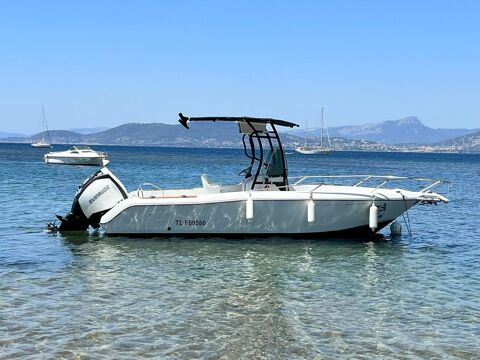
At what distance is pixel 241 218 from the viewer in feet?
54.5

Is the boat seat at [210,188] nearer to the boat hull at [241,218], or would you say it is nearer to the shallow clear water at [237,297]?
the boat hull at [241,218]

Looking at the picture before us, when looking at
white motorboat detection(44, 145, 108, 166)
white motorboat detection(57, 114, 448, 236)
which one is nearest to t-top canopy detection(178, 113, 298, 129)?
white motorboat detection(57, 114, 448, 236)

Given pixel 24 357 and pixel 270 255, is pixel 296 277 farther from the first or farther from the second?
pixel 24 357

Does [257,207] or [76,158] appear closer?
[257,207]

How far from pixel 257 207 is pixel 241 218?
56 centimetres

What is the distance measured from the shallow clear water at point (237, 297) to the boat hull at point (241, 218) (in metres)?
0.37

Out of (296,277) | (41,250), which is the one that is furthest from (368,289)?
A: (41,250)

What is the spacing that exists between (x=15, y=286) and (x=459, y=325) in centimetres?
792

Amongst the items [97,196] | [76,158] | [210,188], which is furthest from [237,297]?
[76,158]

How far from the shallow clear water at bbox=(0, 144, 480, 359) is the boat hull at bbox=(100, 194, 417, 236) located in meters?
0.37

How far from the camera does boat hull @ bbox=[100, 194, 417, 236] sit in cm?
1653

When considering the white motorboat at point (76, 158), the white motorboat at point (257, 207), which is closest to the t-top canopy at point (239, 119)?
the white motorboat at point (257, 207)

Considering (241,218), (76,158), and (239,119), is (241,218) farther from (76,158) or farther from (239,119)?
(76,158)

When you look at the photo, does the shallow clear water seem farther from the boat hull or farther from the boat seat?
the boat seat
